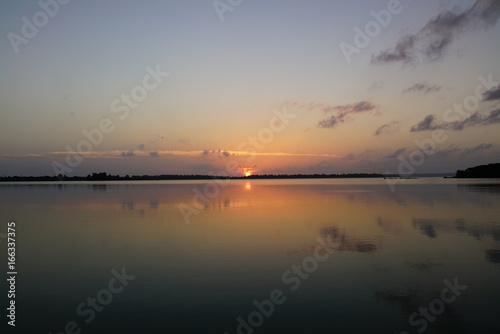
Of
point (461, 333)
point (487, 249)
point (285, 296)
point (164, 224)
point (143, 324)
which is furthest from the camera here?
point (164, 224)

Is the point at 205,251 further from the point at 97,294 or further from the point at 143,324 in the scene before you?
the point at 143,324

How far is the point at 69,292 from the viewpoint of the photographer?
485 inches

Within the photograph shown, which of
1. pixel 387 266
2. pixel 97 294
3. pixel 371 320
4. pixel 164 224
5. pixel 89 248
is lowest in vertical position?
pixel 371 320

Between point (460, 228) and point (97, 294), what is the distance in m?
22.0

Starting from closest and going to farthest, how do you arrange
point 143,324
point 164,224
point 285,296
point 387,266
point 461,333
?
point 461,333 < point 143,324 < point 285,296 < point 387,266 < point 164,224

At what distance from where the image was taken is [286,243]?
2008 cm

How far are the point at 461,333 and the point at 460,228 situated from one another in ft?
57.6

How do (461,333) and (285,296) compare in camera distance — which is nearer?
(461,333)

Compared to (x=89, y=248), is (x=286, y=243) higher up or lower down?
lower down

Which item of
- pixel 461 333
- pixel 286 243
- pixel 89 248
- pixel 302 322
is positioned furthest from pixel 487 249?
pixel 89 248

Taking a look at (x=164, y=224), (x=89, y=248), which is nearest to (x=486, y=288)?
(x=89, y=248)

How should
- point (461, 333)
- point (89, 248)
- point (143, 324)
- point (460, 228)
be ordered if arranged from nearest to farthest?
point (461, 333) < point (143, 324) < point (89, 248) < point (460, 228)

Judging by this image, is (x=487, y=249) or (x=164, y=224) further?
(x=164, y=224)

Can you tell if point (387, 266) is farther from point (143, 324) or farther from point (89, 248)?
point (89, 248)
